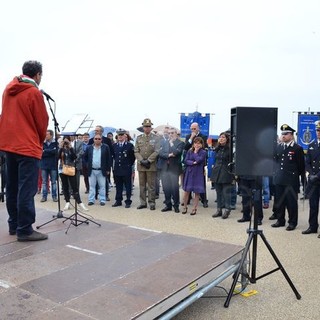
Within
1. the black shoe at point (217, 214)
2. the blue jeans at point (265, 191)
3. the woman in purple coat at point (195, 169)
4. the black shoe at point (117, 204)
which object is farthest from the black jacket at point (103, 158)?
the blue jeans at point (265, 191)

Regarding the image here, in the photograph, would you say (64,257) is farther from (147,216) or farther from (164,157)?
(164,157)

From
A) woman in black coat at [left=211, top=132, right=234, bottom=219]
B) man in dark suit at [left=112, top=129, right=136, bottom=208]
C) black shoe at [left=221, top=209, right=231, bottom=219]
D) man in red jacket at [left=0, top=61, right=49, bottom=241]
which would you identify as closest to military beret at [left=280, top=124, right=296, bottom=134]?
woman in black coat at [left=211, top=132, right=234, bottom=219]

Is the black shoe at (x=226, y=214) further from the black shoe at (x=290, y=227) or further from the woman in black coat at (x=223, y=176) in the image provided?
the black shoe at (x=290, y=227)

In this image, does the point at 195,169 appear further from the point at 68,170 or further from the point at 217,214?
the point at 68,170

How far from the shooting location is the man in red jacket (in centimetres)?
383

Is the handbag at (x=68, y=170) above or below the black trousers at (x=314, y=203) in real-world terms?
above

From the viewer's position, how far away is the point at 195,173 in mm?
7852

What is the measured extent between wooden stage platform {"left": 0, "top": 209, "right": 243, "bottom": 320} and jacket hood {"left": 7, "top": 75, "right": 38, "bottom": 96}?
5.17 feet

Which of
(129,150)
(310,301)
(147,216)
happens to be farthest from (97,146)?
(310,301)

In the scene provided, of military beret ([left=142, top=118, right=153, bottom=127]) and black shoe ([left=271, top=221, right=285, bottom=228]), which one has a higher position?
military beret ([left=142, top=118, right=153, bottom=127])

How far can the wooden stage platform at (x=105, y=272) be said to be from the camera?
2.65 metres

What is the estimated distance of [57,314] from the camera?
2.52m

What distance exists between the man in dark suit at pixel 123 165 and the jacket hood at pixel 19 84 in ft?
15.9

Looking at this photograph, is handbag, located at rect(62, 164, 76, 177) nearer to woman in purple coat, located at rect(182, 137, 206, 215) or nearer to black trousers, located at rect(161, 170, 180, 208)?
black trousers, located at rect(161, 170, 180, 208)
